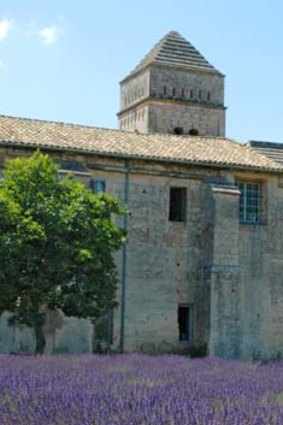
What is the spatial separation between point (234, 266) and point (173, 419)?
18.5 meters

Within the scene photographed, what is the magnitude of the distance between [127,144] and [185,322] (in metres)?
5.68

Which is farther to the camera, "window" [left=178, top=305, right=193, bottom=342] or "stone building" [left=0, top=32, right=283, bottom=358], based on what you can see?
"window" [left=178, top=305, right=193, bottom=342]

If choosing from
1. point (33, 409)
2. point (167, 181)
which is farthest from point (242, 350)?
point (33, 409)

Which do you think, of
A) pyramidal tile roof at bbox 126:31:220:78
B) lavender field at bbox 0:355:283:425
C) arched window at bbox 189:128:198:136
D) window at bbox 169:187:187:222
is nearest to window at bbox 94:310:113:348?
window at bbox 169:187:187:222

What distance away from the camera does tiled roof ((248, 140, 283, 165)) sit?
87.7ft

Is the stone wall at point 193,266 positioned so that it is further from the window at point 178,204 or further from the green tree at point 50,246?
the green tree at point 50,246

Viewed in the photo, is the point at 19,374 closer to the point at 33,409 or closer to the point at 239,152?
the point at 33,409

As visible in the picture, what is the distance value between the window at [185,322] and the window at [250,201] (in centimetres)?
336

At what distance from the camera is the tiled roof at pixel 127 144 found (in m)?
22.8

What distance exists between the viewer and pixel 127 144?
24.5 meters

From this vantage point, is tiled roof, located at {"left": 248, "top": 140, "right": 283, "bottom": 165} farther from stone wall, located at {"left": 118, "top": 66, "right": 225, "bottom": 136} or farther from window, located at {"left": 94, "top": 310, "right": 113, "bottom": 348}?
stone wall, located at {"left": 118, "top": 66, "right": 225, "bottom": 136}

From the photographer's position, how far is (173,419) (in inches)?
205

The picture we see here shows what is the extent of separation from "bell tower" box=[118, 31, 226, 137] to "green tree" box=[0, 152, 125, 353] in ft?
70.7

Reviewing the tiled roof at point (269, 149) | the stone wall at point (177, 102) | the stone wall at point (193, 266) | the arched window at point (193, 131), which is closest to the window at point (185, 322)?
the stone wall at point (193, 266)
